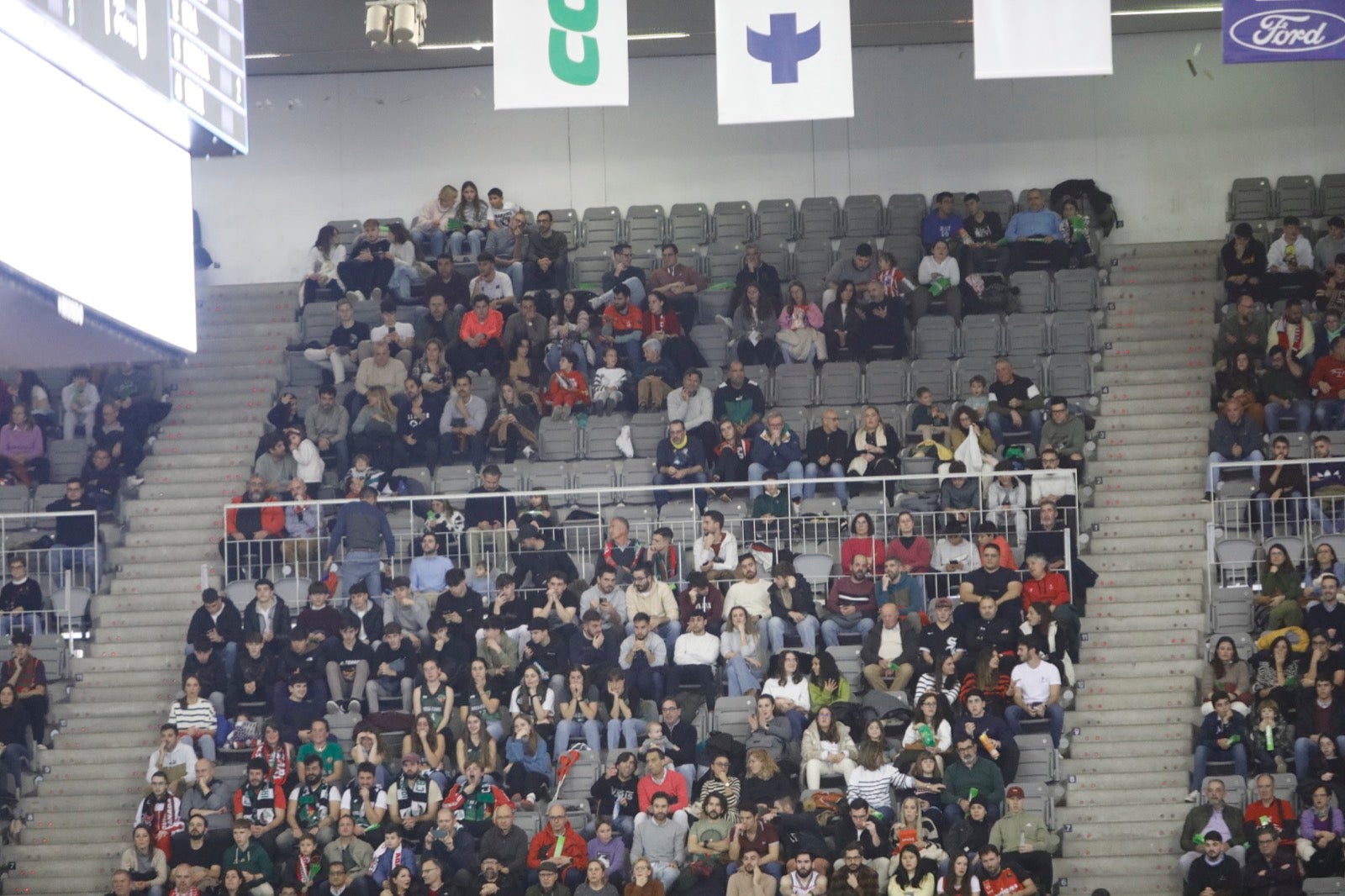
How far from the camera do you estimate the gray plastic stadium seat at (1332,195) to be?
963 inches

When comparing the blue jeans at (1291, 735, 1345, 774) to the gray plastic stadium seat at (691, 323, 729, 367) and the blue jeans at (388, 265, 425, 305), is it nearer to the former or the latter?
the gray plastic stadium seat at (691, 323, 729, 367)

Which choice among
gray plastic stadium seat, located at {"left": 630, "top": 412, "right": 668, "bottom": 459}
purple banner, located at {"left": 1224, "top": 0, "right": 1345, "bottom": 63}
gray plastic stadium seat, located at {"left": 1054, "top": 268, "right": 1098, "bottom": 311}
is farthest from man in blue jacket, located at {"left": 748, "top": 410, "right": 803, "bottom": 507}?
purple banner, located at {"left": 1224, "top": 0, "right": 1345, "bottom": 63}

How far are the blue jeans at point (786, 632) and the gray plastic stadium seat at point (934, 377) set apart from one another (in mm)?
4223

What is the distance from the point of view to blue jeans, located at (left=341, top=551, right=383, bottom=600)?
20062mm

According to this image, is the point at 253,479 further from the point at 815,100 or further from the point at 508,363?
the point at 815,100

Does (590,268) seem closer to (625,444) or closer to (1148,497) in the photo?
(625,444)

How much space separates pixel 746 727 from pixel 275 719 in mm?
4167

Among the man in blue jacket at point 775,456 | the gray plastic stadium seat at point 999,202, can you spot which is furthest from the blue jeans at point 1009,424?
the gray plastic stadium seat at point 999,202

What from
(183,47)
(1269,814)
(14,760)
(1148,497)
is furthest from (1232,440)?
(183,47)

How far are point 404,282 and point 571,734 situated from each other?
7570 mm

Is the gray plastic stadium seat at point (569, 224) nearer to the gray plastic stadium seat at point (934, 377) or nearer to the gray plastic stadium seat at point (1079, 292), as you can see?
the gray plastic stadium seat at point (934, 377)

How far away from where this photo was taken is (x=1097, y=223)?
80.9ft

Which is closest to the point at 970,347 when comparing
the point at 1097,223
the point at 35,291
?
the point at 1097,223

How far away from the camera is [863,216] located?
81.6ft
